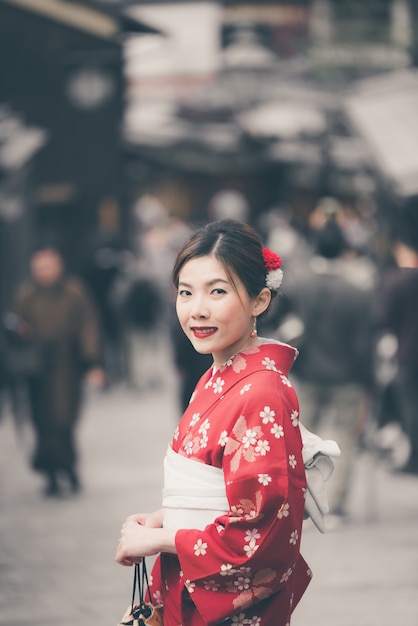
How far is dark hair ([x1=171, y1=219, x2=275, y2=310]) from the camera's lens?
9.66ft

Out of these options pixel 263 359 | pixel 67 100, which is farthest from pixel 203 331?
pixel 67 100

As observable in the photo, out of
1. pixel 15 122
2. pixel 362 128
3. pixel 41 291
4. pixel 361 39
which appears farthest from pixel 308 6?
pixel 41 291

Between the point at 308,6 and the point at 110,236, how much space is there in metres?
19.6

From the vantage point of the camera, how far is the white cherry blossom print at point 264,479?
2.69 meters

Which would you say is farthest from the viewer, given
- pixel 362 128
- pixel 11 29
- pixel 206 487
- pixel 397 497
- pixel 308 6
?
pixel 308 6

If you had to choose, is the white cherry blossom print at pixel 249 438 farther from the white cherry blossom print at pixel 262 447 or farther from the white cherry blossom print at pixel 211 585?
the white cherry blossom print at pixel 211 585

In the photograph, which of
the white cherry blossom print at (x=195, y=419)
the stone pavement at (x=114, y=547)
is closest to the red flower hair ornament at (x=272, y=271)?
the white cherry blossom print at (x=195, y=419)

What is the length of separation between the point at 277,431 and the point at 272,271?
0.49 metres

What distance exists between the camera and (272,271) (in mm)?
3027

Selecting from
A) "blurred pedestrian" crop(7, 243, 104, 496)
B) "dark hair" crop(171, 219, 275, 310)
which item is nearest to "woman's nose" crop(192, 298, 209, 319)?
"dark hair" crop(171, 219, 275, 310)

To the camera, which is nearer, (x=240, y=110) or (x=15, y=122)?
(x=15, y=122)

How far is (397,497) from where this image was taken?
8.49m

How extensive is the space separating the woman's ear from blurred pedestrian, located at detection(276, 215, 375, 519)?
4778 mm

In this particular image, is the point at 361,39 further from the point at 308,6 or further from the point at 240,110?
the point at 308,6
